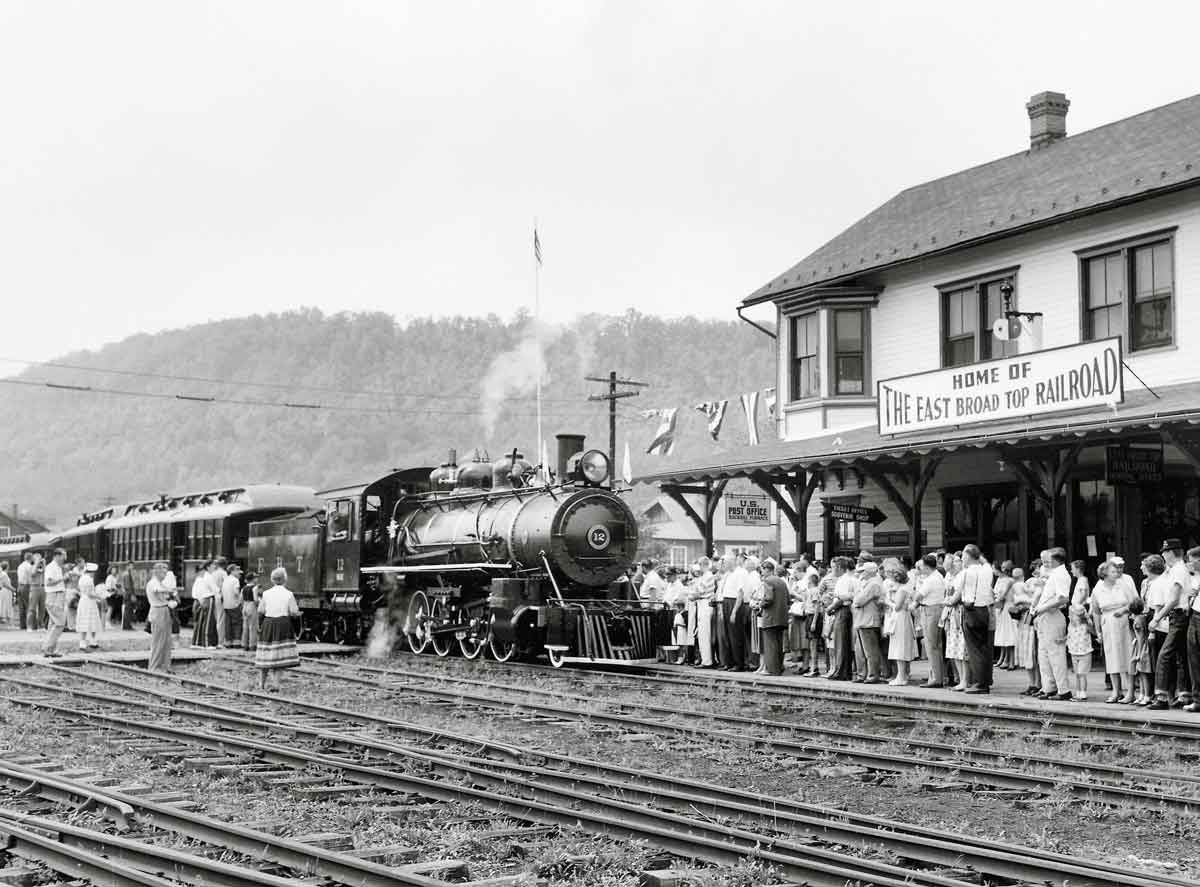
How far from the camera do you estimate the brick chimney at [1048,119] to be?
24.0 metres

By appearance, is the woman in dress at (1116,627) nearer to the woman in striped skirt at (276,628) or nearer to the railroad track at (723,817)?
the railroad track at (723,817)

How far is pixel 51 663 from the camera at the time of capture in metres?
19.3

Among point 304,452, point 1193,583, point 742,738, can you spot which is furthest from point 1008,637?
point 304,452

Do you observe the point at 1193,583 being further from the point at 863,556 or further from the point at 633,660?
the point at 633,660

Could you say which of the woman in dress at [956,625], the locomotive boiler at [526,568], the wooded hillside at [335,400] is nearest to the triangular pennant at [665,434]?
the locomotive boiler at [526,568]

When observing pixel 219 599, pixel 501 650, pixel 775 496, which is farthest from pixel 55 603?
pixel 775 496

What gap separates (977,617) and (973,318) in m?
7.46

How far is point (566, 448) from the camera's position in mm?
19906

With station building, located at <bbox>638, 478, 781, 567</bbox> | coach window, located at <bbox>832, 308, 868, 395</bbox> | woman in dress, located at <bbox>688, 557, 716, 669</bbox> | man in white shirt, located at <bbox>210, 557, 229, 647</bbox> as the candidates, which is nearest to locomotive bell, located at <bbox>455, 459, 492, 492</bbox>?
woman in dress, located at <bbox>688, 557, 716, 669</bbox>

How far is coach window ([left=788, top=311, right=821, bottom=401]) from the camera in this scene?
23.6 meters

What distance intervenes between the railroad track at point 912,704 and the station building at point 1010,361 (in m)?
3.46

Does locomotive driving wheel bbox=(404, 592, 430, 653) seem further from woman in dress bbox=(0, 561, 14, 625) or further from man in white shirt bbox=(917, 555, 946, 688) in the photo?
woman in dress bbox=(0, 561, 14, 625)

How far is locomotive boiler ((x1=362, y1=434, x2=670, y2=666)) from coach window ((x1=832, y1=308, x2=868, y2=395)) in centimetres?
530

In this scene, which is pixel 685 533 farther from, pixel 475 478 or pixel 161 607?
pixel 161 607
